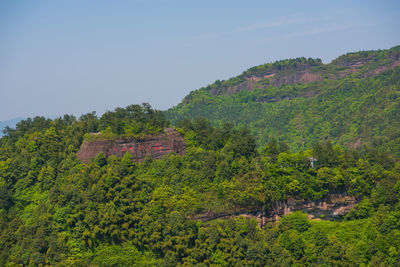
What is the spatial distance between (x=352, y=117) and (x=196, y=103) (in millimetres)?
52188

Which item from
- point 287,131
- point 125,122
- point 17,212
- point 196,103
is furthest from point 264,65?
point 17,212

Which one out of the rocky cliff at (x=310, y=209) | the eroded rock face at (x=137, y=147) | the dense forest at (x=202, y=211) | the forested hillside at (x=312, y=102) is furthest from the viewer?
the forested hillside at (x=312, y=102)

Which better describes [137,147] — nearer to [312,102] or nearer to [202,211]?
[202,211]

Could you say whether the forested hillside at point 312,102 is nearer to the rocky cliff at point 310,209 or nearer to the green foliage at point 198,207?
the rocky cliff at point 310,209

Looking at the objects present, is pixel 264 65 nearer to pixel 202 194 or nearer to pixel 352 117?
pixel 352 117

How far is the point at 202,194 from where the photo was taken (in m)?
45.2

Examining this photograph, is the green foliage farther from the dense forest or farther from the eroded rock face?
the eroded rock face

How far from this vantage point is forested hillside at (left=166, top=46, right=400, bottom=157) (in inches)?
3467

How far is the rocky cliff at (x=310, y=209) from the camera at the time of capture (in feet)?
144

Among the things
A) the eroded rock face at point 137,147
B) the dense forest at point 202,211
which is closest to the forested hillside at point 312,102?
the dense forest at point 202,211

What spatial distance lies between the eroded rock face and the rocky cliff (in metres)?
12.7

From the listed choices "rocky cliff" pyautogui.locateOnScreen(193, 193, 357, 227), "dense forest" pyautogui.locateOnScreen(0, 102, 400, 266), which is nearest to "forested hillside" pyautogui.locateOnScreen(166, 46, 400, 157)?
"rocky cliff" pyautogui.locateOnScreen(193, 193, 357, 227)

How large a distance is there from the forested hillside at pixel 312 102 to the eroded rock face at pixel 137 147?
36.9 m

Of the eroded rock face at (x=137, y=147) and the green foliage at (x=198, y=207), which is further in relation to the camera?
the eroded rock face at (x=137, y=147)
